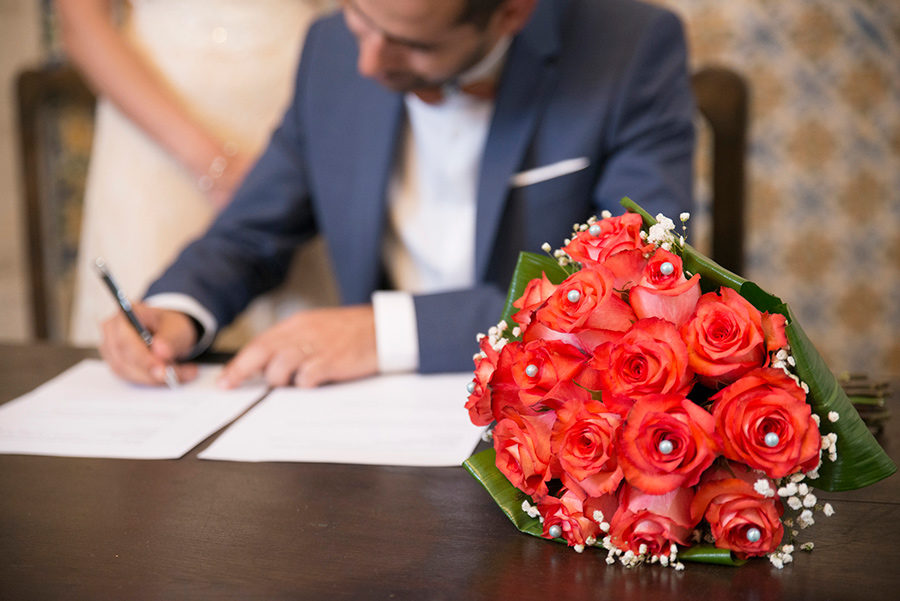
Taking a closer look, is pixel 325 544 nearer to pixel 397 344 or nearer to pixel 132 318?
pixel 397 344

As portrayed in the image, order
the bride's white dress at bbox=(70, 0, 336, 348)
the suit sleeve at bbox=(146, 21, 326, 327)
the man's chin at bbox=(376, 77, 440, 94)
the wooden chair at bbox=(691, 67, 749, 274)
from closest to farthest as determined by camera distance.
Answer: the man's chin at bbox=(376, 77, 440, 94) → the suit sleeve at bbox=(146, 21, 326, 327) → the wooden chair at bbox=(691, 67, 749, 274) → the bride's white dress at bbox=(70, 0, 336, 348)

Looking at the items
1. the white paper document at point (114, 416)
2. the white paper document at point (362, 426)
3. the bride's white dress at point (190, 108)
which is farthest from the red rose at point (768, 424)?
the bride's white dress at point (190, 108)

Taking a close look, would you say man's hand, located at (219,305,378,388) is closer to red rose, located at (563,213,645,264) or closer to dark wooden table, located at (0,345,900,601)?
dark wooden table, located at (0,345,900,601)

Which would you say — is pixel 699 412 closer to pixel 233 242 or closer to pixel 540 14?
pixel 540 14

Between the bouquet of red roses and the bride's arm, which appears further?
the bride's arm

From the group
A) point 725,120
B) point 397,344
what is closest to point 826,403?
point 397,344

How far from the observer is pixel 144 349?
1.20 m

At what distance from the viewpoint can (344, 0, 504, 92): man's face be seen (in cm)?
121

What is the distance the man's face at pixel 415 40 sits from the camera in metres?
1.21

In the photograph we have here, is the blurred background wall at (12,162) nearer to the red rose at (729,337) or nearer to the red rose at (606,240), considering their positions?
the red rose at (606,240)

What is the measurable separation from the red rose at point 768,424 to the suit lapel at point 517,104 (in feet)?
2.98

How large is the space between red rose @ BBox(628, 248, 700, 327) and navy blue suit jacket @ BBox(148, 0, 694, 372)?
765 mm

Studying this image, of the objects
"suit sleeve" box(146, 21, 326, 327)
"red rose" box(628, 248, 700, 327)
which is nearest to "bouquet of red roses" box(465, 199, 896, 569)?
"red rose" box(628, 248, 700, 327)

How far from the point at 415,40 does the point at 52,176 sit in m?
2.19
